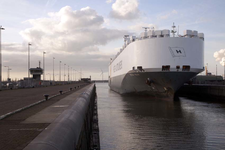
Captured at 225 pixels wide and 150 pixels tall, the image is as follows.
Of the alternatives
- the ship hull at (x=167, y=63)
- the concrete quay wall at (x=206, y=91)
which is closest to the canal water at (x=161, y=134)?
the ship hull at (x=167, y=63)

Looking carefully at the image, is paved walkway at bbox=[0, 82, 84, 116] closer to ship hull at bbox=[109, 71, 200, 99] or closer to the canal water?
the canal water

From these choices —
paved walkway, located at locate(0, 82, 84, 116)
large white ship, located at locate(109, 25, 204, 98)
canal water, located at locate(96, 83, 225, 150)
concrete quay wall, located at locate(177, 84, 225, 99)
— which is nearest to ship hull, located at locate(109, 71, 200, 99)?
large white ship, located at locate(109, 25, 204, 98)

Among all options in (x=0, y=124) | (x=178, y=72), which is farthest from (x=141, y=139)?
(x=178, y=72)

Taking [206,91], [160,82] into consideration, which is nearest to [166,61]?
[160,82]

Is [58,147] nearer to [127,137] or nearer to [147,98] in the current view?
[127,137]

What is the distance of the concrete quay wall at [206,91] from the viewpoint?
36.6 meters

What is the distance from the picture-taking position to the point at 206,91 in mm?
43031

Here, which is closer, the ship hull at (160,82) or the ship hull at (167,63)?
the ship hull at (160,82)

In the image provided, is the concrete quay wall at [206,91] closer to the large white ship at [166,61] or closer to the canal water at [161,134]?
the large white ship at [166,61]

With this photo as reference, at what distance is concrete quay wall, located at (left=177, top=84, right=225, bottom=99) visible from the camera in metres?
36.6

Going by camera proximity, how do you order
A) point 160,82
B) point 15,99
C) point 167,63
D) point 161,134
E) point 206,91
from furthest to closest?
point 206,91 → point 160,82 → point 167,63 → point 15,99 → point 161,134

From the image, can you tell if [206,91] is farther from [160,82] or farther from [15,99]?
[15,99]

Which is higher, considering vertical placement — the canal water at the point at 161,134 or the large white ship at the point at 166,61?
the large white ship at the point at 166,61

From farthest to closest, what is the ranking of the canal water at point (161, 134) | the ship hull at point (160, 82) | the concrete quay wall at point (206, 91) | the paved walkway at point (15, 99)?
1. the concrete quay wall at point (206, 91)
2. the ship hull at point (160, 82)
3. the paved walkway at point (15, 99)
4. the canal water at point (161, 134)
